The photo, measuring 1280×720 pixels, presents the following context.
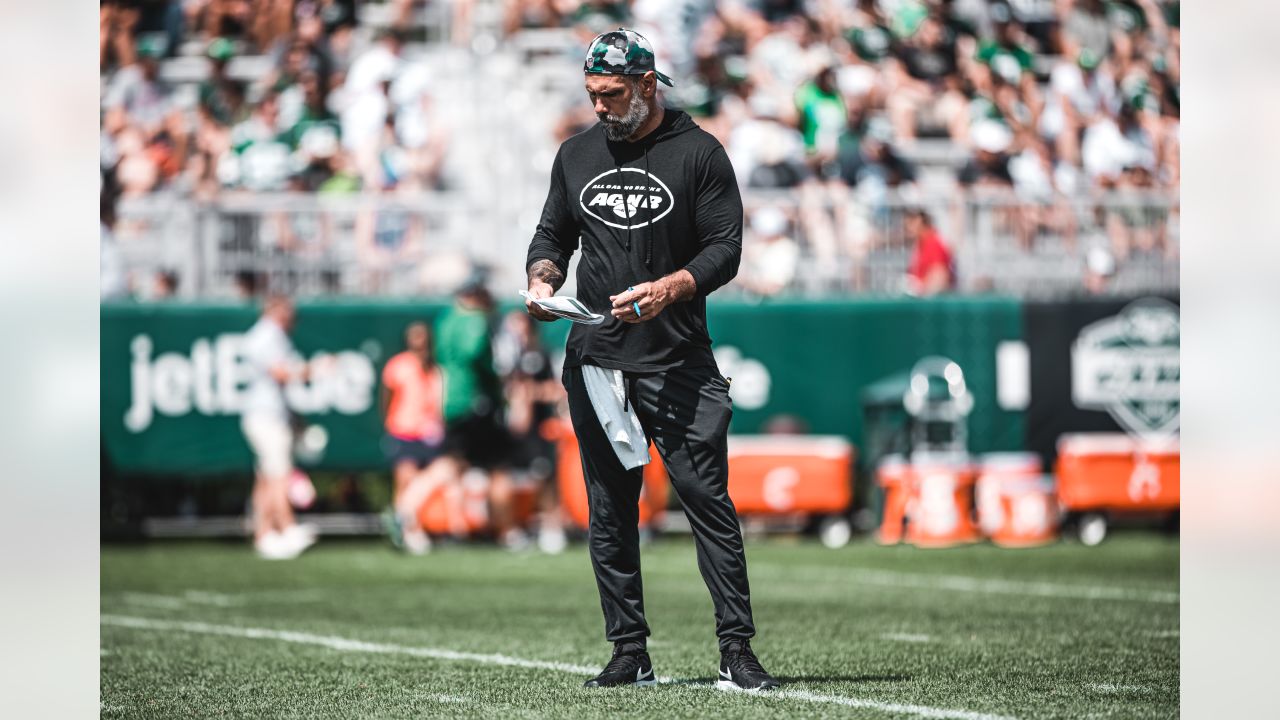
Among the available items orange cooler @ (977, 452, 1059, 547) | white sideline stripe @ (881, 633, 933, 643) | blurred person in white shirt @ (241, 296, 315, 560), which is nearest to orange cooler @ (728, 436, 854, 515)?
orange cooler @ (977, 452, 1059, 547)

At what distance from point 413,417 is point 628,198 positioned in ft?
28.9

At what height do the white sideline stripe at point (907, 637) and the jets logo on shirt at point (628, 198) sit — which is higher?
the jets logo on shirt at point (628, 198)

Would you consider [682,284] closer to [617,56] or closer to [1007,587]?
[617,56]

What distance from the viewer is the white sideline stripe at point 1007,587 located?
10336mm

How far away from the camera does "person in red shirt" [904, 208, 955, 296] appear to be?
53.5ft

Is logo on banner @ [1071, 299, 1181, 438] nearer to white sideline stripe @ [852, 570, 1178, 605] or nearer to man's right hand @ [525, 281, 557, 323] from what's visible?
white sideline stripe @ [852, 570, 1178, 605]

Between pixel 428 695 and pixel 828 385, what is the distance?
31.4 feet

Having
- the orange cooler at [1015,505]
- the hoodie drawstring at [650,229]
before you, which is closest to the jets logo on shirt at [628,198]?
the hoodie drawstring at [650,229]

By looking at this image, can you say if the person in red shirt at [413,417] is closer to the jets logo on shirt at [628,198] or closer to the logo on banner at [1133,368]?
the logo on banner at [1133,368]

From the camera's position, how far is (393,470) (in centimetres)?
1559

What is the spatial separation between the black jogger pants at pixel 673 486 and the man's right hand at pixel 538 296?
1.16 ft

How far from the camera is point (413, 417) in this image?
14.9 m
